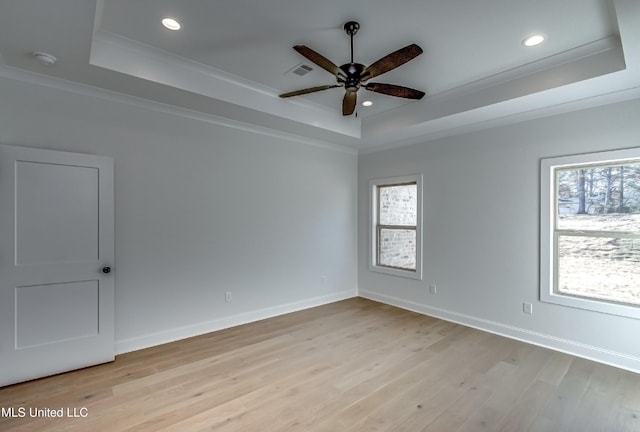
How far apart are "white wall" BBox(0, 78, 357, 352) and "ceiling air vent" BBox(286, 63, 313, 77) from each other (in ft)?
4.07

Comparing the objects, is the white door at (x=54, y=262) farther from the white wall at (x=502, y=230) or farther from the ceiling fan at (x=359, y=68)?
the white wall at (x=502, y=230)

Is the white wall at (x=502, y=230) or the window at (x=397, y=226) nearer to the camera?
the white wall at (x=502, y=230)

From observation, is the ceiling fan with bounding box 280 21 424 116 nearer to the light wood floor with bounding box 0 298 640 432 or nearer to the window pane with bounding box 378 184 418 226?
the window pane with bounding box 378 184 418 226

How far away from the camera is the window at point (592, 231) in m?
3.09

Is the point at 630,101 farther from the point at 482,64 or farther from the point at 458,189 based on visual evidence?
the point at 458,189

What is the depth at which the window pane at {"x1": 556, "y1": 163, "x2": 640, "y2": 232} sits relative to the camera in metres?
3.10

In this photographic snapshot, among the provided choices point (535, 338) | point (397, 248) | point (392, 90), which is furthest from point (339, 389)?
point (397, 248)

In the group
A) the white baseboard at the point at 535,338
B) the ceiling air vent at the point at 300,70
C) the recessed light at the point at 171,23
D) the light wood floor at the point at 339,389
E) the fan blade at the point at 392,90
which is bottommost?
→ the light wood floor at the point at 339,389

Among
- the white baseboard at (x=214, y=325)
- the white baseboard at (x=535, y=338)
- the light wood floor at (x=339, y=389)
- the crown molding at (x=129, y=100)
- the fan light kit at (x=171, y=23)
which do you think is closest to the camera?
the light wood floor at (x=339, y=389)

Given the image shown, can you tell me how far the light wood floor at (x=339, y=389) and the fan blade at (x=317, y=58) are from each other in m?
2.58

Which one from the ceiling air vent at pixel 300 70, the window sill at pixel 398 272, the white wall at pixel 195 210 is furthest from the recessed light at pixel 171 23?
the window sill at pixel 398 272

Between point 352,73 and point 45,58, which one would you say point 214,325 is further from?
point 352,73

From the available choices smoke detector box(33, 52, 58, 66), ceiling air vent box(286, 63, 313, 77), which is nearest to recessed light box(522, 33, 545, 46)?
ceiling air vent box(286, 63, 313, 77)

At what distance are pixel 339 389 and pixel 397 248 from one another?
9.77ft
